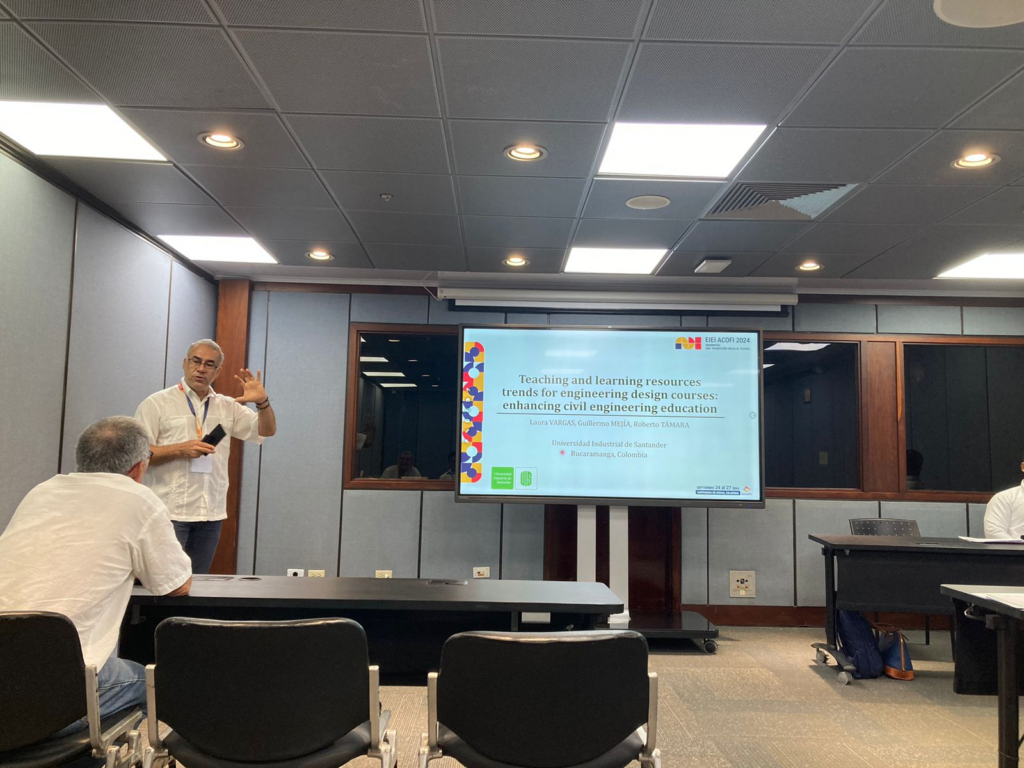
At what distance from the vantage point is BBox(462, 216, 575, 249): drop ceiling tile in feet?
12.8

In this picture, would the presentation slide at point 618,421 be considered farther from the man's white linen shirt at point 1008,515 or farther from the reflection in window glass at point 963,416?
the reflection in window glass at point 963,416

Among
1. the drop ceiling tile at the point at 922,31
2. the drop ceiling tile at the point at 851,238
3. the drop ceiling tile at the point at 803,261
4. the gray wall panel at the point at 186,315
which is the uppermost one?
the drop ceiling tile at the point at 922,31

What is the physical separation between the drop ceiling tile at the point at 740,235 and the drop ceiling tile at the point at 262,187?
205 centimetres

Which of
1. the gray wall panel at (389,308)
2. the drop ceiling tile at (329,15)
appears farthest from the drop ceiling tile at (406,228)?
the drop ceiling tile at (329,15)

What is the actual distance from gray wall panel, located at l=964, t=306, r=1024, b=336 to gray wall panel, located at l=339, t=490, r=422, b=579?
14.8 ft

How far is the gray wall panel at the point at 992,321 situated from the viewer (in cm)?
554

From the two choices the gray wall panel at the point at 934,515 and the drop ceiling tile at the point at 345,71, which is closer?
the drop ceiling tile at the point at 345,71

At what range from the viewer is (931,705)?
3.62 m

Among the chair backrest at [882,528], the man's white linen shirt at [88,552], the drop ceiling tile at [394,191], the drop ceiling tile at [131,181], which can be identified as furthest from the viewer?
the chair backrest at [882,528]

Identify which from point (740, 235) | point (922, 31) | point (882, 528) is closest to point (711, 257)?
point (740, 235)

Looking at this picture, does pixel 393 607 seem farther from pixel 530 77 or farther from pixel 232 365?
pixel 232 365

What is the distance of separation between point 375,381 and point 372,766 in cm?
318

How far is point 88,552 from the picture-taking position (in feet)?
6.18

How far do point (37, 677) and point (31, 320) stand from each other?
7.00 feet
